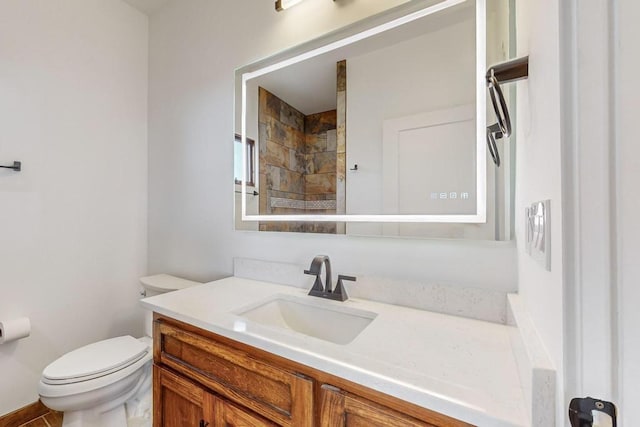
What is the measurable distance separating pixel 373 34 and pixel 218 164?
3.33 ft

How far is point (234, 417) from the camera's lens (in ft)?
2.67

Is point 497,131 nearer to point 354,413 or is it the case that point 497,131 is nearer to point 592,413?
point 592,413

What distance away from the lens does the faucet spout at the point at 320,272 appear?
3.43 ft

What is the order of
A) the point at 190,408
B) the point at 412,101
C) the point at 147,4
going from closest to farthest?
the point at 190,408
the point at 412,101
the point at 147,4

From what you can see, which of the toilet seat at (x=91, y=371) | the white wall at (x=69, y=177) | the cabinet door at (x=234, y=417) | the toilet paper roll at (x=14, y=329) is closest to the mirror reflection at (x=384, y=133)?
the cabinet door at (x=234, y=417)

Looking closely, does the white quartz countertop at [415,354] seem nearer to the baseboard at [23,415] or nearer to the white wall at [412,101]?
the white wall at [412,101]

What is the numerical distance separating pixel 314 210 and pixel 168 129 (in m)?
1.24

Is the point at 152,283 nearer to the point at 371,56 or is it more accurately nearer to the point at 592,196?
the point at 371,56

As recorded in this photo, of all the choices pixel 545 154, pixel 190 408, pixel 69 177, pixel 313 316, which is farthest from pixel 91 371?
pixel 545 154

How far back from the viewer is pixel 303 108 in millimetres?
1313

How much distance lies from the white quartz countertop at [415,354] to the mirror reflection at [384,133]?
32 centimetres

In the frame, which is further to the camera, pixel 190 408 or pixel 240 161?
pixel 240 161

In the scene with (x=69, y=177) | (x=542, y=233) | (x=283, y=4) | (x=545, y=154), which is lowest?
(x=542, y=233)

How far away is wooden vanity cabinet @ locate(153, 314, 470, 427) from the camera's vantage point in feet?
1.96
